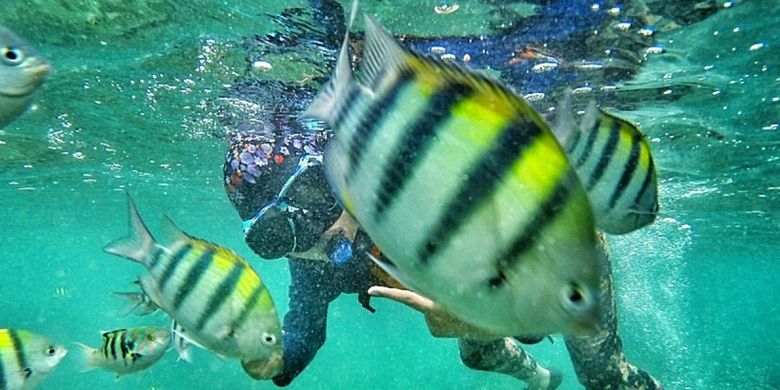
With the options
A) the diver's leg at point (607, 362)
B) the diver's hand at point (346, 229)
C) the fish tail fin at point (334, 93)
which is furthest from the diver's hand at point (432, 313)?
the diver's leg at point (607, 362)

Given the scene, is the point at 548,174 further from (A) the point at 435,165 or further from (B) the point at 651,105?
(B) the point at 651,105

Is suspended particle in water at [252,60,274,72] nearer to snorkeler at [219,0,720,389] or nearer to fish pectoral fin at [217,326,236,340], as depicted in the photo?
snorkeler at [219,0,720,389]

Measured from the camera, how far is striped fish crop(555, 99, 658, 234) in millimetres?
2412

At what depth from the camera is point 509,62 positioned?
423 inches

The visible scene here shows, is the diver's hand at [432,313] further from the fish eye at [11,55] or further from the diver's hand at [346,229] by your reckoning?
the fish eye at [11,55]

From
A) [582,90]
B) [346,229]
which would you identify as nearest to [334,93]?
[346,229]

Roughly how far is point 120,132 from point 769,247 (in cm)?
3995

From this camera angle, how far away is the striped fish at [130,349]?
215 inches

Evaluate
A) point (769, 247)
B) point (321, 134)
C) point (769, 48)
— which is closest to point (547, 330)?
point (769, 48)

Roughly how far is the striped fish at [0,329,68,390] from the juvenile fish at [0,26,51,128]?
2.07m

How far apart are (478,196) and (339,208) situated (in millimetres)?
5887

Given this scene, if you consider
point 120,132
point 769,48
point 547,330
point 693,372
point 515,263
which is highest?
point 515,263

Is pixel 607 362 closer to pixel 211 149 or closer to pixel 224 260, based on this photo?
pixel 224 260

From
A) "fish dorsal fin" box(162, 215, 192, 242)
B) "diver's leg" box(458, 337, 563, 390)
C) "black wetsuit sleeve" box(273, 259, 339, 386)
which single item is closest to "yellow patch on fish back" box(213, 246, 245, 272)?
"fish dorsal fin" box(162, 215, 192, 242)
